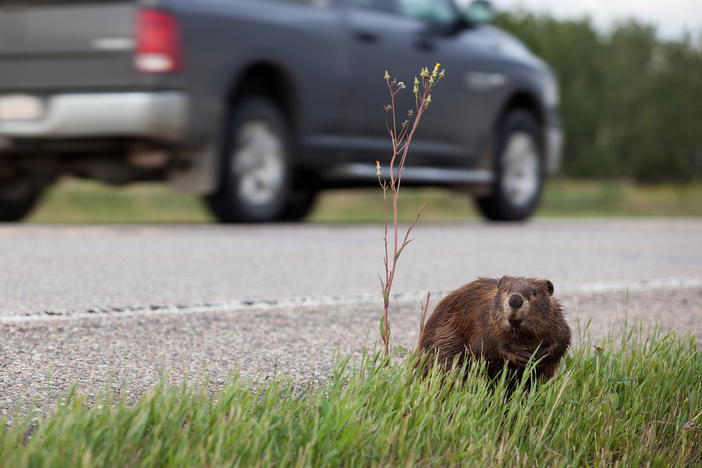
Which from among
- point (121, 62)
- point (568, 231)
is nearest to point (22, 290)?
point (121, 62)

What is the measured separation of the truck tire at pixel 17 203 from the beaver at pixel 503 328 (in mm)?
6990

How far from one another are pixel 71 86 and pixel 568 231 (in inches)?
187

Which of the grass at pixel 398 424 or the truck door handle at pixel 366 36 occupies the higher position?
the truck door handle at pixel 366 36

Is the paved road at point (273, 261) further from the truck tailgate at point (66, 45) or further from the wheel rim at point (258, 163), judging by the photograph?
the truck tailgate at point (66, 45)

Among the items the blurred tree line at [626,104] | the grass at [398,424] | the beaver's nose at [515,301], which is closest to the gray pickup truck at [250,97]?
the grass at [398,424]

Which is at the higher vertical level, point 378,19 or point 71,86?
point 378,19

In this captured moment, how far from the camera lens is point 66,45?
292 inches

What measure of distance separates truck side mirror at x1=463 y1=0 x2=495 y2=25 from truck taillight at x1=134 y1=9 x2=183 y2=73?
3.52 meters

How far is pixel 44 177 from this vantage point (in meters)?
8.45

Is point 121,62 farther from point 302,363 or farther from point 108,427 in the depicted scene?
point 108,427

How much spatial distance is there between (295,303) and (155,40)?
368cm

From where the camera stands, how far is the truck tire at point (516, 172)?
34.7 feet

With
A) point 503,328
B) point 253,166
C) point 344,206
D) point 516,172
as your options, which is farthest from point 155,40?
point 344,206

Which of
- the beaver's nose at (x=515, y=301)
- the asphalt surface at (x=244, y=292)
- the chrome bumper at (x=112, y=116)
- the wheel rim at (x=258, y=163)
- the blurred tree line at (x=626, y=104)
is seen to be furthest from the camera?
the blurred tree line at (x=626, y=104)
